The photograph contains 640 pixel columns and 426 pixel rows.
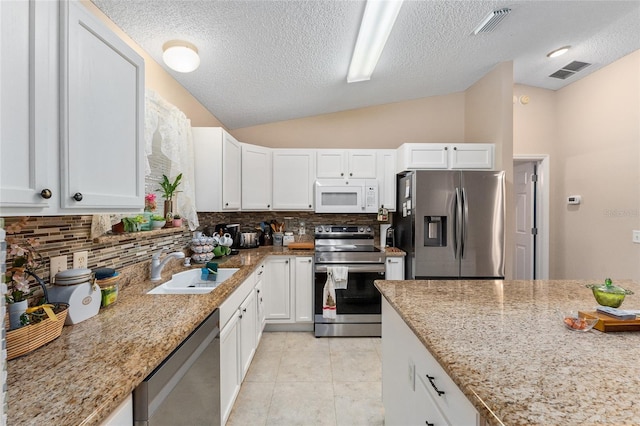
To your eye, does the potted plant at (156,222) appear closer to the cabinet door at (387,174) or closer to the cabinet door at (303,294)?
the cabinet door at (303,294)

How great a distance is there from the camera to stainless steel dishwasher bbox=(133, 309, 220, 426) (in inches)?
34.4

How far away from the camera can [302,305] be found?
3102mm

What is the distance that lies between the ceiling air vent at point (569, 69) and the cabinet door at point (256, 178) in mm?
3484

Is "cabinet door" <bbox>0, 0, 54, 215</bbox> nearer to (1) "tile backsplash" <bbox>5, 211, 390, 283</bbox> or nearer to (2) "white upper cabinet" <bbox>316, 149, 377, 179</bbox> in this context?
(1) "tile backsplash" <bbox>5, 211, 390, 283</bbox>

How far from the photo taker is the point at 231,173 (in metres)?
2.91

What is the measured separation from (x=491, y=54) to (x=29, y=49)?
11.2ft

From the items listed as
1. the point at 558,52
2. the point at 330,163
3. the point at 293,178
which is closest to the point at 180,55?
the point at 293,178

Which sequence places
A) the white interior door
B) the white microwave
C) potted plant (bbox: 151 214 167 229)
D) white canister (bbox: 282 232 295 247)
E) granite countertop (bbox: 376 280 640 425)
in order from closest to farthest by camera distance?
granite countertop (bbox: 376 280 640 425) < potted plant (bbox: 151 214 167 229) < the white microwave < white canister (bbox: 282 232 295 247) < the white interior door

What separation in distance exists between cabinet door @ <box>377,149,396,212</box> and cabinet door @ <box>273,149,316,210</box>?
2.63 feet

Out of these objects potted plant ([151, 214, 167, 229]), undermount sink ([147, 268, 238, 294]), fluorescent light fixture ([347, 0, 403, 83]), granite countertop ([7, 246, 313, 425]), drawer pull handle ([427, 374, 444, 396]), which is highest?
fluorescent light fixture ([347, 0, 403, 83])

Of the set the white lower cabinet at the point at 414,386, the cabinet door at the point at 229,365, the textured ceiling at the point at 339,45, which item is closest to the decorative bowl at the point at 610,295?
the white lower cabinet at the point at 414,386

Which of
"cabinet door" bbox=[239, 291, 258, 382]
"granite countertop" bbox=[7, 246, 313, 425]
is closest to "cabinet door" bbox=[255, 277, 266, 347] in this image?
"cabinet door" bbox=[239, 291, 258, 382]

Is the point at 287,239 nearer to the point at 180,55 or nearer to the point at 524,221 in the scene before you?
the point at 180,55

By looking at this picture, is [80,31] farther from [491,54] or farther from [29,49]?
[491,54]
